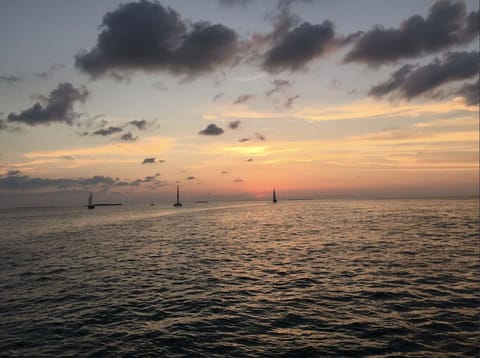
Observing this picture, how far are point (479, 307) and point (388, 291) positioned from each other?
5.53 m

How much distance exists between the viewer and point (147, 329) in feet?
60.1

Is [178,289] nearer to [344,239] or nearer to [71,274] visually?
[71,274]

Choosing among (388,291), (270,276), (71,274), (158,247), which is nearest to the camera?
(388,291)

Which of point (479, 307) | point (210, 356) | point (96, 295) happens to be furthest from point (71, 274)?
→ point (479, 307)

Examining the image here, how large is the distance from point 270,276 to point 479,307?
1563 cm

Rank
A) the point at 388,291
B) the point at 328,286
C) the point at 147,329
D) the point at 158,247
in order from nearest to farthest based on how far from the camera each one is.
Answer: the point at 147,329 < the point at 388,291 < the point at 328,286 < the point at 158,247

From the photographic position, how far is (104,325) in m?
19.2

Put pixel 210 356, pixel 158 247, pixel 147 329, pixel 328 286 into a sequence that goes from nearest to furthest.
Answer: pixel 210 356 → pixel 147 329 → pixel 328 286 → pixel 158 247

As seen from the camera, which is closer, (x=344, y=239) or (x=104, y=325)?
(x=104, y=325)

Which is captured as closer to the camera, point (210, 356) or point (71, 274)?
point (210, 356)

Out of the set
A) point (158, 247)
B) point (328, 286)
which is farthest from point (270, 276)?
point (158, 247)

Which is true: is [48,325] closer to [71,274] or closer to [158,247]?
[71,274]

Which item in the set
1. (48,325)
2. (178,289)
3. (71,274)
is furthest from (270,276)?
(71,274)

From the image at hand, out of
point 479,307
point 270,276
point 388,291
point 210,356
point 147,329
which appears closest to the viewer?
point 210,356
